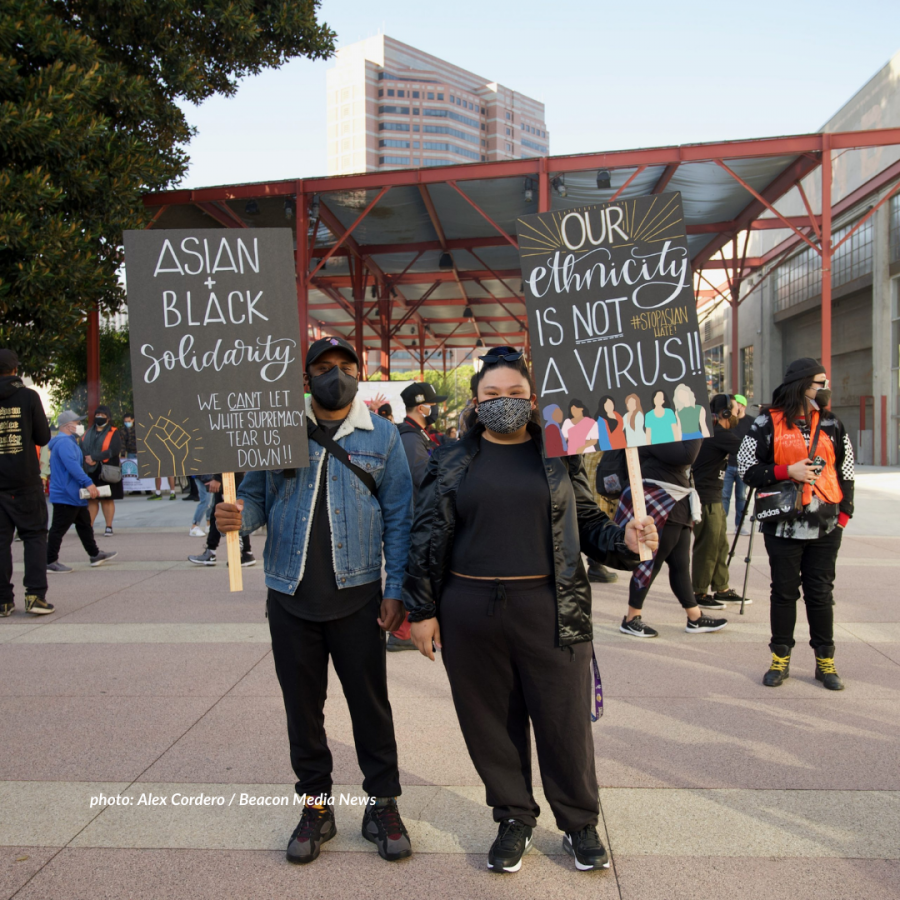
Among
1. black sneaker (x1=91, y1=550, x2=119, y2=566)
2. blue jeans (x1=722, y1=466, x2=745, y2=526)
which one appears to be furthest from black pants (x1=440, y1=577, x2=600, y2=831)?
blue jeans (x1=722, y1=466, x2=745, y2=526)

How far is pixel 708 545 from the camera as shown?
6.43 m

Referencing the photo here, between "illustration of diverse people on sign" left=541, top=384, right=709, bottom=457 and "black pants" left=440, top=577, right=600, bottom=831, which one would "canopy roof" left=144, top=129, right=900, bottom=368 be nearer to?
"illustration of diverse people on sign" left=541, top=384, right=709, bottom=457

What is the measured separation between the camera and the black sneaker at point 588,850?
265cm

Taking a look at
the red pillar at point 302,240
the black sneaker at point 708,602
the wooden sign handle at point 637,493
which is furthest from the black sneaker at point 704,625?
the red pillar at point 302,240

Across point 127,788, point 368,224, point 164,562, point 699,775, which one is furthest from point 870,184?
point 127,788

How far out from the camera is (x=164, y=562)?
920cm

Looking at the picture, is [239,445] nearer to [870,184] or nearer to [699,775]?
[699,775]

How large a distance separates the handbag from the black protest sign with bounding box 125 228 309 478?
2890mm

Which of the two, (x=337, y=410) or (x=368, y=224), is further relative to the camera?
(x=368, y=224)

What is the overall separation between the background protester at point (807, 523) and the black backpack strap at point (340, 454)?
8.68ft

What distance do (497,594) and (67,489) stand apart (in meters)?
6.96

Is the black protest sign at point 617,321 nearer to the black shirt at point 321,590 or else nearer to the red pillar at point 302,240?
the black shirt at point 321,590

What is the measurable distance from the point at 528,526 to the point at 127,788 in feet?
7.03

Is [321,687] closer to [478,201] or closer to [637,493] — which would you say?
[637,493]
